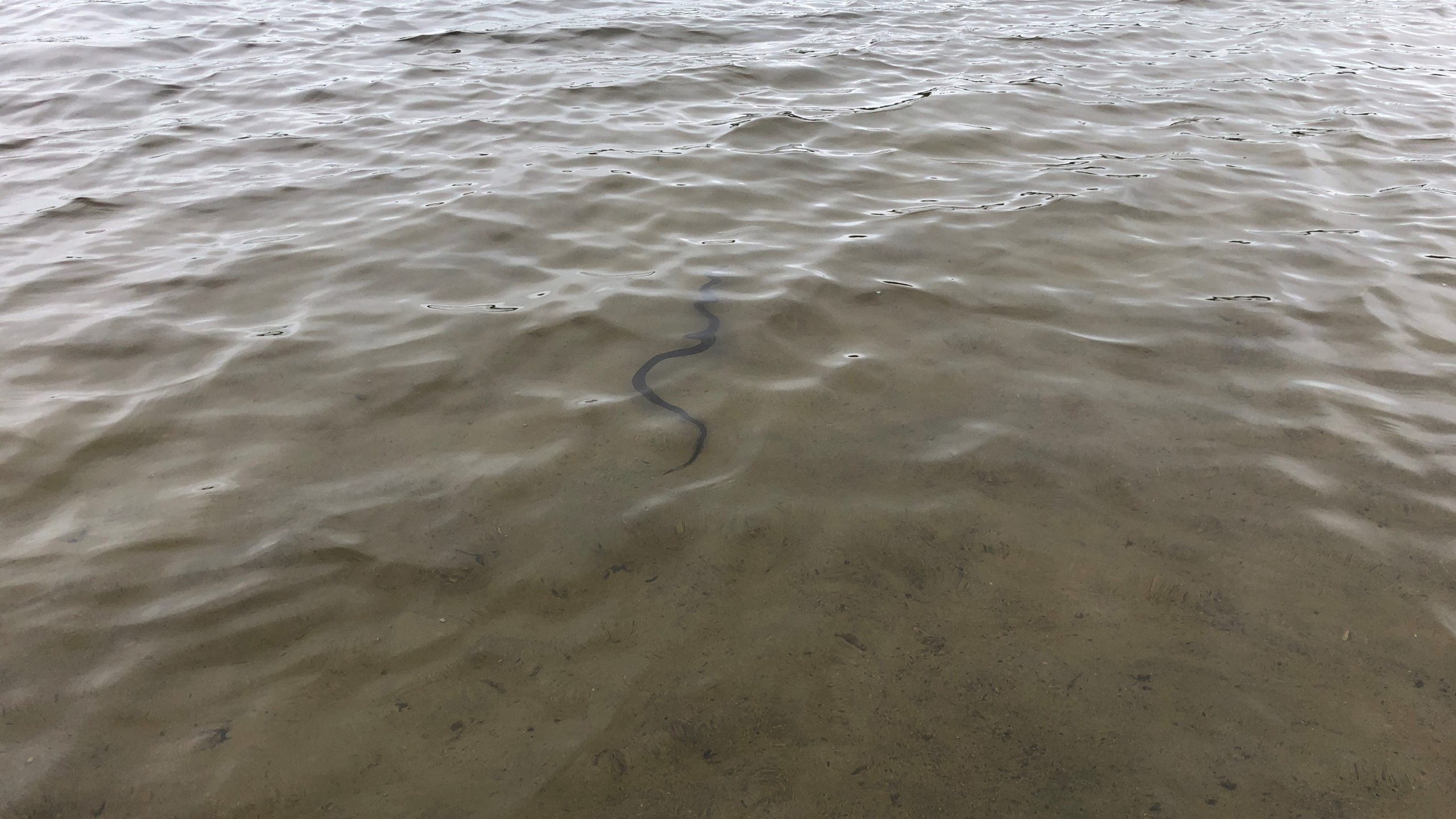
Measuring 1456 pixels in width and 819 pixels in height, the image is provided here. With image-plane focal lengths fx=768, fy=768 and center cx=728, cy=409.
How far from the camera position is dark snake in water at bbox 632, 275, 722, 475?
10.0 feet

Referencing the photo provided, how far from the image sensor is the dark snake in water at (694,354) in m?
3.06

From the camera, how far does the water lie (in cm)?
203

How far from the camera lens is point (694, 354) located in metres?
3.53

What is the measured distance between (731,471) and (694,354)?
0.81 meters

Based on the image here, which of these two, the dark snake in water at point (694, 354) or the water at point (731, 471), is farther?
the dark snake in water at point (694, 354)

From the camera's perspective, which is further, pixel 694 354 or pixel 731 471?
pixel 694 354

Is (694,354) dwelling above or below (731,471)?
above

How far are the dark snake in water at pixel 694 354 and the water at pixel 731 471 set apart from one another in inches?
2.0

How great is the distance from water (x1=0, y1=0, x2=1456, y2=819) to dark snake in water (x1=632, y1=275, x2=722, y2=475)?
51 mm

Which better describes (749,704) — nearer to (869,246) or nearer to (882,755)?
A: (882,755)

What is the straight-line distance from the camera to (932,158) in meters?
5.54

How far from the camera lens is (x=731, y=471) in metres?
2.91

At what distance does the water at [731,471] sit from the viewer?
2.03 meters

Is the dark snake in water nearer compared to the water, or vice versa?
the water
